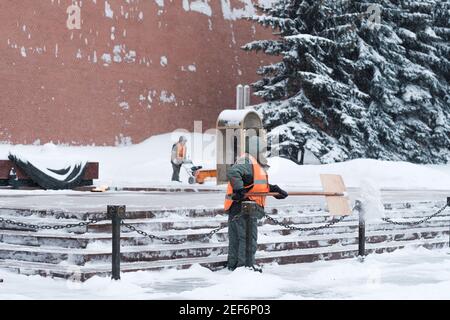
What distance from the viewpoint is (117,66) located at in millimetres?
28188

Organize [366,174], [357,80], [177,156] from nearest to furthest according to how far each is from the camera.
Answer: [177,156] < [366,174] < [357,80]

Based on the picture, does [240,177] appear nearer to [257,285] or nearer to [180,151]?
[257,285]

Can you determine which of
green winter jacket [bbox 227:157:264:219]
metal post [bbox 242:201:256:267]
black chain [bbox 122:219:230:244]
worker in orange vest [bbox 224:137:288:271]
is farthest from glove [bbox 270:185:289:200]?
black chain [bbox 122:219:230:244]

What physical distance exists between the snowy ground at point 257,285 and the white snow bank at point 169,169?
956 centimetres

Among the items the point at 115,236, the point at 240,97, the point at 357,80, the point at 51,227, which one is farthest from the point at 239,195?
the point at 357,80

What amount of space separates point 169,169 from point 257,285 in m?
16.7

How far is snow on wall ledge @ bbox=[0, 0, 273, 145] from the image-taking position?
25.3m

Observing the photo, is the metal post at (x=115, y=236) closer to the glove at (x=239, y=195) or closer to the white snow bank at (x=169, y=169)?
the glove at (x=239, y=195)

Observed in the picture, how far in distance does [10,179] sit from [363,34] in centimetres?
1629

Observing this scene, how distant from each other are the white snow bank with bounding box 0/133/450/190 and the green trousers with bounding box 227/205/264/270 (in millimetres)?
9621

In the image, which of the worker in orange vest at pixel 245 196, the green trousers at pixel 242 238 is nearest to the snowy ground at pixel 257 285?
the green trousers at pixel 242 238

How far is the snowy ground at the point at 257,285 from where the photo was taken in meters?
8.82

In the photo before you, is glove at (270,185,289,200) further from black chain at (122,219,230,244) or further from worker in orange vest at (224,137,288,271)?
black chain at (122,219,230,244)

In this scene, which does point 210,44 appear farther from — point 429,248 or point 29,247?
point 29,247
